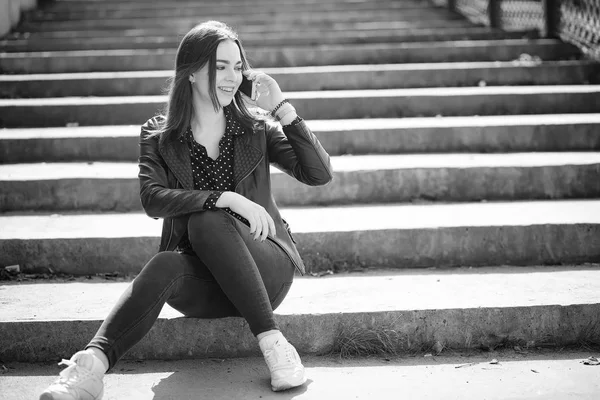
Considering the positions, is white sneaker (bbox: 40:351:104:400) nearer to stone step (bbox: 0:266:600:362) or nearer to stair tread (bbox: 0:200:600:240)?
stone step (bbox: 0:266:600:362)

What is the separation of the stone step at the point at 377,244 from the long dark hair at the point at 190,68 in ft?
2.59

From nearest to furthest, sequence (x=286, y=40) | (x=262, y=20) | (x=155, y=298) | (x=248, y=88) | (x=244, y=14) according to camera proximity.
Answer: (x=155, y=298), (x=248, y=88), (x=286, y=40), (x=262, y=20), (x=244, y=14)

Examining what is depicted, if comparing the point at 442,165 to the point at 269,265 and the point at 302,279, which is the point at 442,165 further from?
the point at 269,265

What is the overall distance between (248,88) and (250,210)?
607 millimetres

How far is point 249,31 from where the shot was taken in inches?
266

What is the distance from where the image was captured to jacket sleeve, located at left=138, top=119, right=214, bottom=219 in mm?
2596

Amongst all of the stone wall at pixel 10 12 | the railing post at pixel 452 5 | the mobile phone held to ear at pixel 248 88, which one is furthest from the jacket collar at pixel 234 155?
the railing post at pixel 452 5

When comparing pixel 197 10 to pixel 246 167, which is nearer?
pixel 246 167

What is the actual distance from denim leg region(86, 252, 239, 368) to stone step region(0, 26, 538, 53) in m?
3.95

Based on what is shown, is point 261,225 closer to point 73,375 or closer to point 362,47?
point 73,375

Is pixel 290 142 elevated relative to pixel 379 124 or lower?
elevated

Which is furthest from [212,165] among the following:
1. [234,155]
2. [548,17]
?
[548,17]

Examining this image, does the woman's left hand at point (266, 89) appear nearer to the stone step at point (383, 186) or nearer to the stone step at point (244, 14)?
the stone step at point (383, 186)

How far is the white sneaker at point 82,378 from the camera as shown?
88.7 inches
